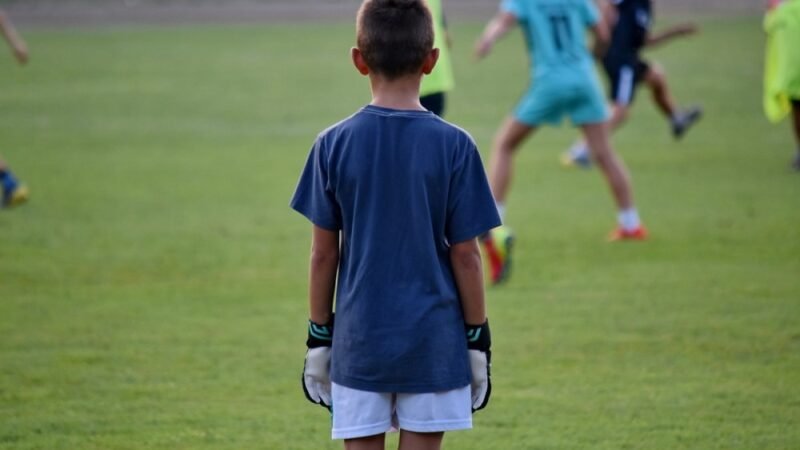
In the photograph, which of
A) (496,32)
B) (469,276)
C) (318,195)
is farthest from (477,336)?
(496,32)

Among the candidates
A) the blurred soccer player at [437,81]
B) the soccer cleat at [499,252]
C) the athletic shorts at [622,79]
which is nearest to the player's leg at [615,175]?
the blurred soccer player at [437,81]

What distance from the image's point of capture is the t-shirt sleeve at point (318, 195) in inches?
161

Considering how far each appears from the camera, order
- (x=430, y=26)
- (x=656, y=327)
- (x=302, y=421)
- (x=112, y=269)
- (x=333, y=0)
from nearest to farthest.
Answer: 1. (x=430, y=26)
2. (x=302, y=421)
3. (x=656, y=327)
4. (x=112, y=269)
5. (x=333, y=0)

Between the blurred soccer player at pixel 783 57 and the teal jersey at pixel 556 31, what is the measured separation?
2765 mm

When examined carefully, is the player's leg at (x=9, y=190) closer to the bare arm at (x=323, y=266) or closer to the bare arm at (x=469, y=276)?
the bare arm at (x=323, y=266)

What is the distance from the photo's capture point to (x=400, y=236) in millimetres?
4031

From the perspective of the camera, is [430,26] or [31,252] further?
[31,252]

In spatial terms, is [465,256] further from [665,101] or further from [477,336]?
[665,101]

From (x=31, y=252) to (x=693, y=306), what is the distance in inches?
198

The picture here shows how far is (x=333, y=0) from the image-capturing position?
134 ft

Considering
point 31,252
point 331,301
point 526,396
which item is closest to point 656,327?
point 526,396

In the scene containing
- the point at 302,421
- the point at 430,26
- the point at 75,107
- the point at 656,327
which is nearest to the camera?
the point at 430,26

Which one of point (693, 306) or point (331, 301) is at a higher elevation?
point (331, 301)

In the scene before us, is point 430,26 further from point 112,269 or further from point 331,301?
point 112,269
